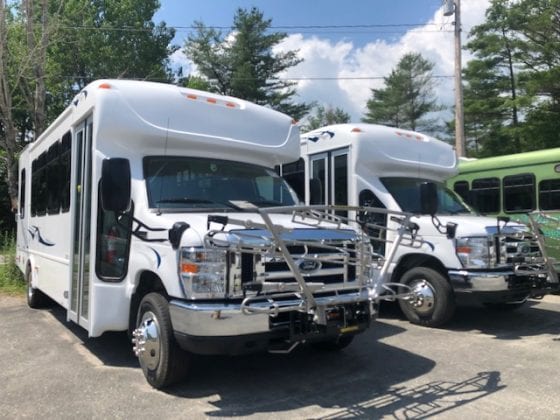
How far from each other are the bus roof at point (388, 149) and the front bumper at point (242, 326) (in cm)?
429

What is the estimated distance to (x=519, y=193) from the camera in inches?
Result: 488

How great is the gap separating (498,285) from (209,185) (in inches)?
156

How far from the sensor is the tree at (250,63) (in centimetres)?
3366

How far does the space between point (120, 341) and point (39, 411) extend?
2.35 metres

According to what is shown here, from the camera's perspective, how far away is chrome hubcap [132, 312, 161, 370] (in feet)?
16.4

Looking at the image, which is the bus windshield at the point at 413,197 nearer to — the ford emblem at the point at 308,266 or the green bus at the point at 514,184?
the green bus at the point at 514,184

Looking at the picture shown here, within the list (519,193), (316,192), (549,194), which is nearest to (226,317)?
(316,192)

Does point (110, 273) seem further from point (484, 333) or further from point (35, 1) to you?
point (35, 1)

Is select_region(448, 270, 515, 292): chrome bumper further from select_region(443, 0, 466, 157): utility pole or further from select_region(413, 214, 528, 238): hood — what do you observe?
select_region(443, 0, 466, 157): utility pole

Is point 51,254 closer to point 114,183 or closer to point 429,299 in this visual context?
point 114,183

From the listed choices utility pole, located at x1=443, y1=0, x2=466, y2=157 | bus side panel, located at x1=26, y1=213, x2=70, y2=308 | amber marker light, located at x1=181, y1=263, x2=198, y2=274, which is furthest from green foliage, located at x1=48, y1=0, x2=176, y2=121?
amber marker light, located at x1=181, y1=263, x2=198, y2=274

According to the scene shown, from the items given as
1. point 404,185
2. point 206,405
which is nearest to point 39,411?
point 206,405

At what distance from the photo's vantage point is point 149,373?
203 inches

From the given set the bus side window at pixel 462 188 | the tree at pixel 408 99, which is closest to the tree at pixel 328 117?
the tree at pixel 408 99
